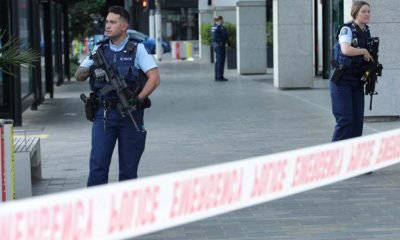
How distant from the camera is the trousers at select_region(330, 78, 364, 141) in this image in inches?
368

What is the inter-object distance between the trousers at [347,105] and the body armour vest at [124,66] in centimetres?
291

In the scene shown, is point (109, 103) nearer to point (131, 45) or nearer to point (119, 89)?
point (119, 89)

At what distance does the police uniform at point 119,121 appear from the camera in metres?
7.07

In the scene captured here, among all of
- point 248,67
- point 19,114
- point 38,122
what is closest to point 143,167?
point 19,114

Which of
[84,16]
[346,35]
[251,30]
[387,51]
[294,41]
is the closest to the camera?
[346,35]

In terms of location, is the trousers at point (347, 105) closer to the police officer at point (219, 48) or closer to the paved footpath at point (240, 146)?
the paved footpath at point (240, 146)

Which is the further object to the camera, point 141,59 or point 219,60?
point 219,60

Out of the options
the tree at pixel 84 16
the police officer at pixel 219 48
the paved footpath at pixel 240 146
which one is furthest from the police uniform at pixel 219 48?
the tree at pixel 84 16

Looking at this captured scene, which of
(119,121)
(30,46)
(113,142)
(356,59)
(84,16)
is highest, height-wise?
(84,16)

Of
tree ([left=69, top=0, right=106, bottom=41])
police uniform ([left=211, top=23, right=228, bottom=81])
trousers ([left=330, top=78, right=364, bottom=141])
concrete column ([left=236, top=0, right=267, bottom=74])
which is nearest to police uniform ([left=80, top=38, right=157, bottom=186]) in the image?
trousers ([left=330, top=78, right=364, bottom=141])

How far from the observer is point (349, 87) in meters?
9.37

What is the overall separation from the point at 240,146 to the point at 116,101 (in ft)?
17.1

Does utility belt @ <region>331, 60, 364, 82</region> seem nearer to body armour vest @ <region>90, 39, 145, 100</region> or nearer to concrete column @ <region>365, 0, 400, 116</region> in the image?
body armour vest @ <region>90, 39, 145, 100</region>

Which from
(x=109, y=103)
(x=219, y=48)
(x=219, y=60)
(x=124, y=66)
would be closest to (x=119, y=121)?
(x=109, y=103)
